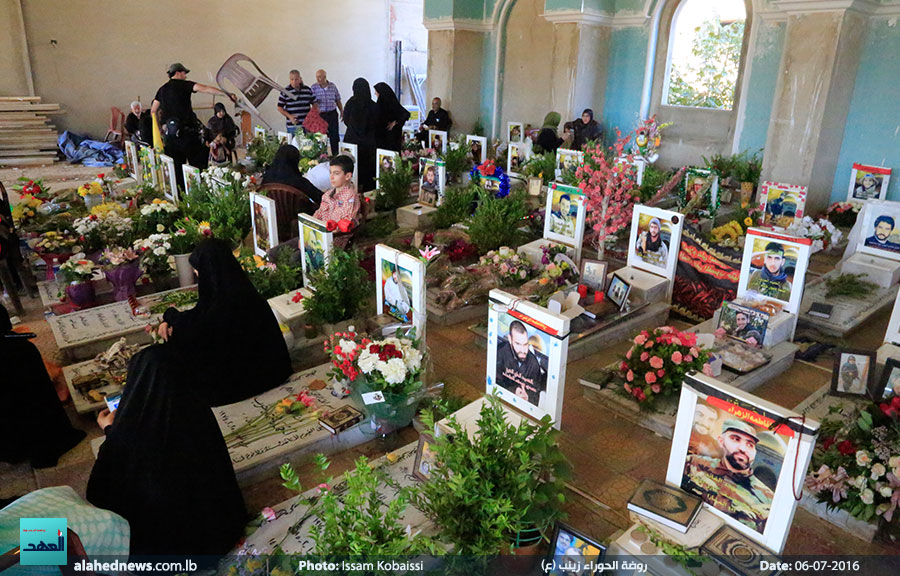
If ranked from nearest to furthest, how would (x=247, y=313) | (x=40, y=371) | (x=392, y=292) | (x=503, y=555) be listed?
(x=503, y=555), (x=40, y=371), (x=247, y=313), (x=392, y=292)

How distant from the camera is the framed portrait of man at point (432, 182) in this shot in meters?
8.71

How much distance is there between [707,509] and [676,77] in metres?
12.0

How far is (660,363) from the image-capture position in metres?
4.07

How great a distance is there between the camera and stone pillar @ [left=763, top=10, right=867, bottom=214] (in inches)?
359

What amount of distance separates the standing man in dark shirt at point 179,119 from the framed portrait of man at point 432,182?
3.56m

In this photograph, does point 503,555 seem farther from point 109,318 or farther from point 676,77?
point 676,77

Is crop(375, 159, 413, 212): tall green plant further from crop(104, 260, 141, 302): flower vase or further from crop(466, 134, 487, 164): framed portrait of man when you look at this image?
crop(104, 260, 141, 302): flower vase

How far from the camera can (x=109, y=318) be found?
5.60 m

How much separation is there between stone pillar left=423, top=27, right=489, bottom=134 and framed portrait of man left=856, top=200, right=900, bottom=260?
10.8 meters

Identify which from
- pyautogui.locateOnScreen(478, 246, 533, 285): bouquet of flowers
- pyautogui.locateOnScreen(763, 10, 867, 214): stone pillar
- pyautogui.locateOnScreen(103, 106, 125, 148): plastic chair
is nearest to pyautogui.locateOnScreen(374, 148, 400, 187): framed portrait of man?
pyautogui.locateOnScreen(478, 246, 533, 285): bouquet of flowers

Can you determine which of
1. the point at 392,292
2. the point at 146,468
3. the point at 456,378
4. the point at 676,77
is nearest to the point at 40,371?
the point at 146,468

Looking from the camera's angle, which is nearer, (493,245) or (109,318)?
(109,318)

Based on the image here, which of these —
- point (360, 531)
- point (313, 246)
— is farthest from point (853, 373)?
point (313, 246)

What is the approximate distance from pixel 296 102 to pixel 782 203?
934 centimetres
